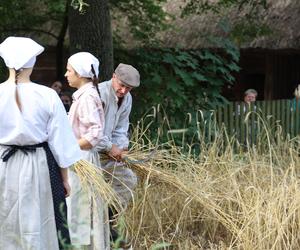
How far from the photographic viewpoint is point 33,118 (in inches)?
133

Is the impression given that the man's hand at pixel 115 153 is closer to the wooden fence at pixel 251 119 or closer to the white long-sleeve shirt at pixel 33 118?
the white long-sleeve shirt at pixel 33 118

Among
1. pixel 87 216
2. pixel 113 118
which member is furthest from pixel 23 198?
pixel 113 118

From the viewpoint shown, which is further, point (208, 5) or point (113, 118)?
point (208, 5)

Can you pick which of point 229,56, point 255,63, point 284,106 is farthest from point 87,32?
point 255,63

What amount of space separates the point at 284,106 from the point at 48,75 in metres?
5.48

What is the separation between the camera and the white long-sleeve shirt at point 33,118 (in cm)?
338

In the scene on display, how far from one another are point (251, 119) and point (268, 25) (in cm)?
321

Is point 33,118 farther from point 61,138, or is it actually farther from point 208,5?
point 208,5

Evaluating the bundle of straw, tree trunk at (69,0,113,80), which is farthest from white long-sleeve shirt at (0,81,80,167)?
tree trunk at (69,0,113,80)

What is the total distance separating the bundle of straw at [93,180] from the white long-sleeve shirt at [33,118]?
38 cm

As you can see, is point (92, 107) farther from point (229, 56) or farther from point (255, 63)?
point (255, 63)

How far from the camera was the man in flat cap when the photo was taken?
4.23 m

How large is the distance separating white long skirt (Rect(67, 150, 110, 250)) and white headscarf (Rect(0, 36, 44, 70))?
2.60 feet

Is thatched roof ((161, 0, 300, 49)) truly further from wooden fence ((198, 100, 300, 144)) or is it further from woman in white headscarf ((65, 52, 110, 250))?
woman in white headscarf ((65, 52, 110, 250))
